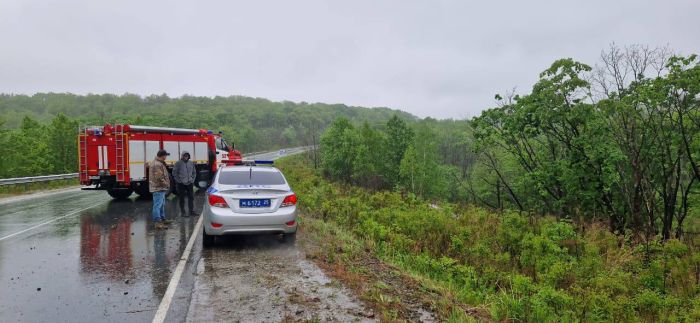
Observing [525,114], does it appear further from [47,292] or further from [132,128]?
[47,292]

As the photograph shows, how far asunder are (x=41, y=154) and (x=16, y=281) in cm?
4729

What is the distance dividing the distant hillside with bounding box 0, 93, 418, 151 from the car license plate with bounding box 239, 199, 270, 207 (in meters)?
79.6

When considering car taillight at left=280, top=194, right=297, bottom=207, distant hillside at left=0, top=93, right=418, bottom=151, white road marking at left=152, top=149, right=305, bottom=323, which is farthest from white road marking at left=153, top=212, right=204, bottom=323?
distant hillside at left=0, top=93, right=418, bottom=151

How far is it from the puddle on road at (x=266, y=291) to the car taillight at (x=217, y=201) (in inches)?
33.7

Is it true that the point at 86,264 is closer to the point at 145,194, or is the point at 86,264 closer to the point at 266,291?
the point at 266,291

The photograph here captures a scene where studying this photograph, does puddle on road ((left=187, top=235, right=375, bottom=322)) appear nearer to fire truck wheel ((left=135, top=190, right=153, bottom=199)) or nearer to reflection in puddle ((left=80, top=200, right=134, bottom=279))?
reflection in puddle ((left=80, top=200, right=134, bottom=279))

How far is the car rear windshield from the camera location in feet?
26.9

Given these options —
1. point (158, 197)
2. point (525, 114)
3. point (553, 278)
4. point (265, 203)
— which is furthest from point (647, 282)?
point (525, 114)

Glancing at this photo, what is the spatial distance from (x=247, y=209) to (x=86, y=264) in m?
2.67

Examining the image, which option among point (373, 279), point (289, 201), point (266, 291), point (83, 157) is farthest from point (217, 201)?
point (83, 157)

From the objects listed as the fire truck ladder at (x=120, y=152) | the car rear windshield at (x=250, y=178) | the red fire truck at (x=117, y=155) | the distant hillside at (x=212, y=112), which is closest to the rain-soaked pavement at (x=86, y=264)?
the car rear windshield at (x=250, y=178)

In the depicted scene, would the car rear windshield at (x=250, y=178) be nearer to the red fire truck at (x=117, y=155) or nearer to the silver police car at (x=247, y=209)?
the silver police car at (x=247, y=209)

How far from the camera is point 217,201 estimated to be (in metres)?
7.70

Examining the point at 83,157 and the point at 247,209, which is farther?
the point at 83,157
